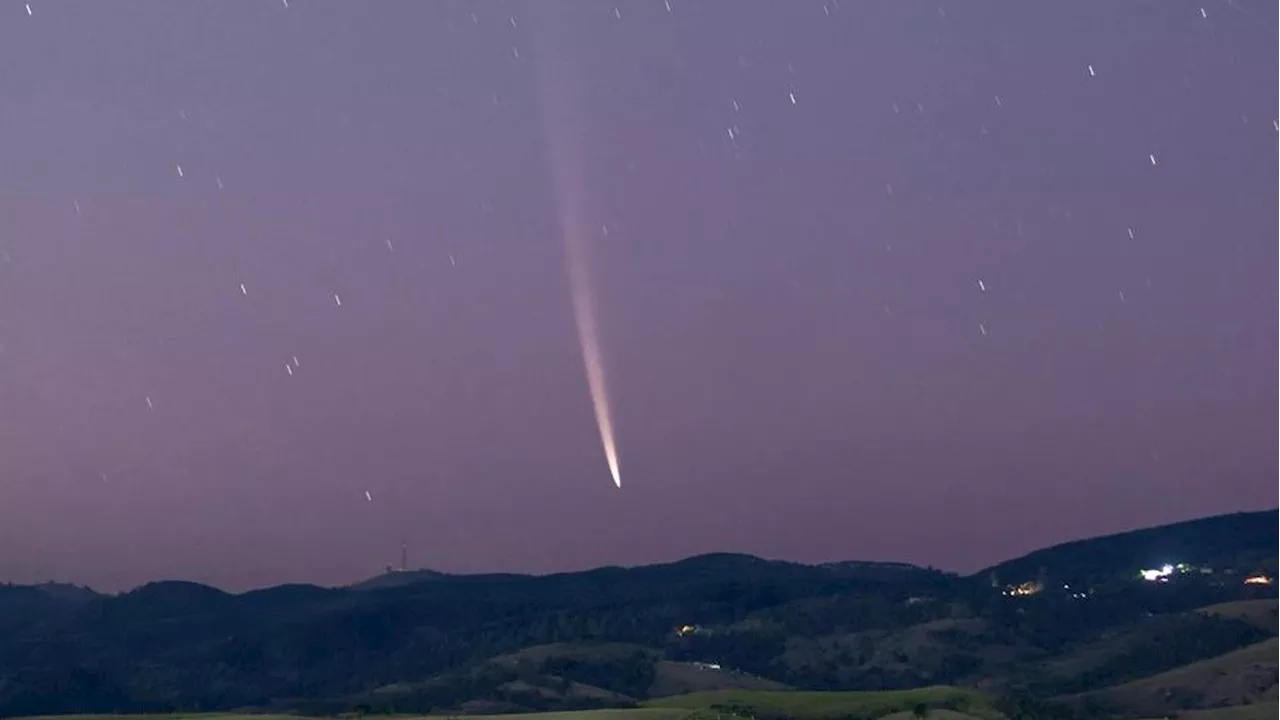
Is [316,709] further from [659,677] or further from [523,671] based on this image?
[659,677]

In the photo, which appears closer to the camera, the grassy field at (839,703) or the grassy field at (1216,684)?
the grassy field at (839,703)

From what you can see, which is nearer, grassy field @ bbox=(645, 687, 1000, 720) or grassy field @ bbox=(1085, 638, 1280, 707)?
grassy field @ bbox=(645, 687, 1000, 720)

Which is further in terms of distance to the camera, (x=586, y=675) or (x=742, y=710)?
(x=586, y=675)

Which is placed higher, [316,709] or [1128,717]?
[316,709]

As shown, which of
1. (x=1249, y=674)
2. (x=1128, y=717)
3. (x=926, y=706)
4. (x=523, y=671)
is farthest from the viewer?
(x=523, y=671)

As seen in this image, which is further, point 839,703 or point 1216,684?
point 1216,684

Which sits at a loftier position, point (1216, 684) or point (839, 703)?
point (839, 703)

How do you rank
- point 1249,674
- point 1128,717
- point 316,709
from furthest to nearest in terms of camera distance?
point 316,709, point 1249,674, point 1128,717

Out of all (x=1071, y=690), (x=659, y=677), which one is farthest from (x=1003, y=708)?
(x=659, y=677)
